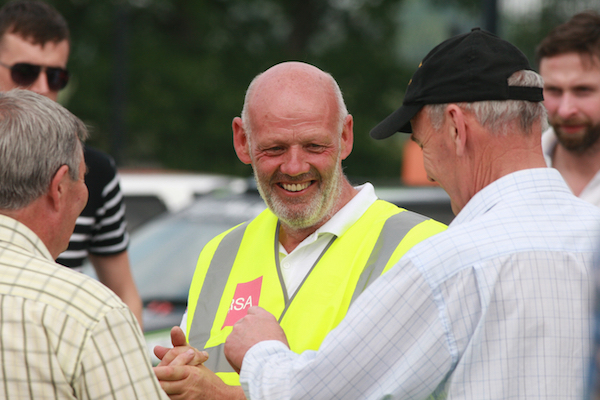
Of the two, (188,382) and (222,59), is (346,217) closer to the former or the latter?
(188,382)

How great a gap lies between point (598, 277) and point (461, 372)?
1.04 m

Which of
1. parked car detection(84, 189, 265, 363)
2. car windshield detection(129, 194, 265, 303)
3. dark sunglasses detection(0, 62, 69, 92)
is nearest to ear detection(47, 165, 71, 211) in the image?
dark sunglasses detection(0, 62, 69, 92)

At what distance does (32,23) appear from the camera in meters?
3.44

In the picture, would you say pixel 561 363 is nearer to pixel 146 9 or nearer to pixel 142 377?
pixel 142 377

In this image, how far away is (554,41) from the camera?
12.7ft

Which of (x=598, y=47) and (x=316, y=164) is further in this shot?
(x=598, y=47)

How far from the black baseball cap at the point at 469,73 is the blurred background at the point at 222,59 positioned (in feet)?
52.1

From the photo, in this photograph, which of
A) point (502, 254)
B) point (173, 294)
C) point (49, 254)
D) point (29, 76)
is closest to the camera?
point (502, 254)

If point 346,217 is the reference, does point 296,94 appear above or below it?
above

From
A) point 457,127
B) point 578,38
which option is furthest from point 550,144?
point 457,127

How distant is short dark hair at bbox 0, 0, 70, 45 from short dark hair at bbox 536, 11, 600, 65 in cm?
255

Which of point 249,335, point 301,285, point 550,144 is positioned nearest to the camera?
point 249,335

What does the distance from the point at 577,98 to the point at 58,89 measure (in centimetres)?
262

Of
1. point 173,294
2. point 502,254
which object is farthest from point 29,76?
point 502,254
